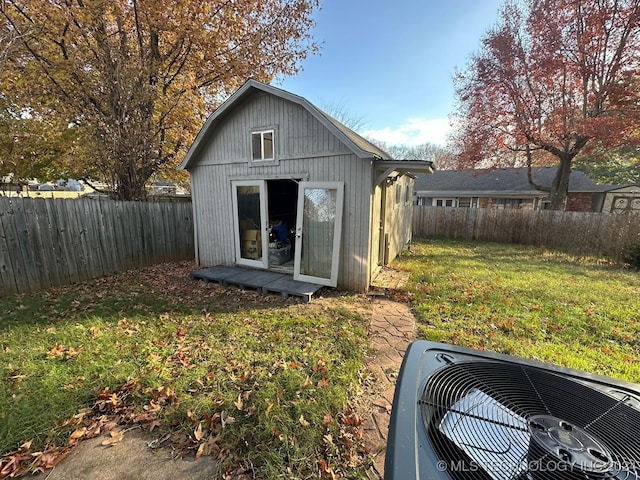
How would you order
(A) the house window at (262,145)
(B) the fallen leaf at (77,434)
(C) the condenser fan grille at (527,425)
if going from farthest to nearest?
(A) the house window at (262,145)
(B) the fallen leaf at (77,434)
(C) the condenser fan grille at (527,425)

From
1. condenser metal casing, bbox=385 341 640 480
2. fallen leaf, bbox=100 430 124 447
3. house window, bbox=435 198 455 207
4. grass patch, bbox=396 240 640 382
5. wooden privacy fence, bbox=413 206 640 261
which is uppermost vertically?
house window, bbox=435 198 455 207

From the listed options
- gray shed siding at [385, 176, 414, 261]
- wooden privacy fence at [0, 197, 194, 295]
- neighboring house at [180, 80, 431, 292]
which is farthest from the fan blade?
wooden privacy fence at [0, 197, 194, 295]

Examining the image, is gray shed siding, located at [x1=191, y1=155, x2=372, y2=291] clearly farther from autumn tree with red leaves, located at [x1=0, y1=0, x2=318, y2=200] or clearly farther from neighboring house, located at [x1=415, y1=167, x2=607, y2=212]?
neighboring house, located at [x1=415, y1=167, x2=607, y2=212]

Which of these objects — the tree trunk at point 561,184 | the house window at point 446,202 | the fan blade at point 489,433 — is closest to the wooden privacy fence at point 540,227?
the tree trunk at point 561,184

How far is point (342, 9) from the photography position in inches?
344

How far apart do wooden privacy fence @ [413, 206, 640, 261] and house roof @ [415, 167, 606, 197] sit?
4635mm

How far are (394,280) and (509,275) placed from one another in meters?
3.19

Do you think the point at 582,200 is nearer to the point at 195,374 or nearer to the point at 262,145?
the point at 262,145

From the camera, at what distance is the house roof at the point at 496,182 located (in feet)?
58.9

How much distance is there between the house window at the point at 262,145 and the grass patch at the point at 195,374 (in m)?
3.40

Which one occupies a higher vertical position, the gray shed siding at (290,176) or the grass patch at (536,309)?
the gray shed siding at (290,176)

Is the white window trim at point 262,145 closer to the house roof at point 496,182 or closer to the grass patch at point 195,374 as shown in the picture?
the grass patch at point 195,374

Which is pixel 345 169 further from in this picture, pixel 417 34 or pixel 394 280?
pixel 417 34

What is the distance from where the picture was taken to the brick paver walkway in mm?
2252
